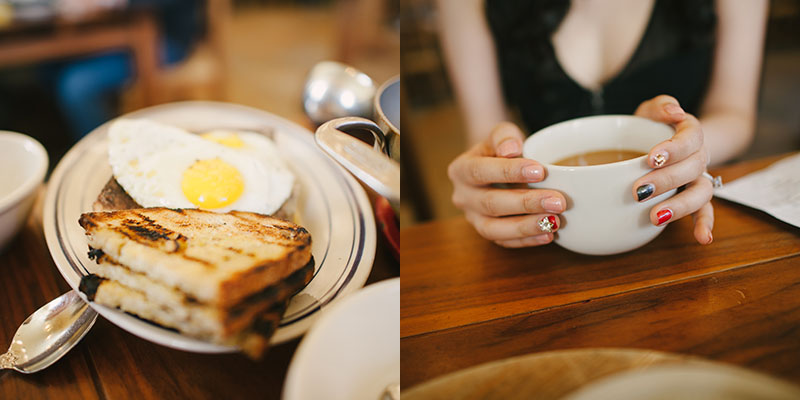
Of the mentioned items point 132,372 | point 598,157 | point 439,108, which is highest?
point 598,157

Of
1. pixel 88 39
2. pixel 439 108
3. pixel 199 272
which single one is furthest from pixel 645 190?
pixel 439 108

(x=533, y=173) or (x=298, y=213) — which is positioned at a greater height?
(x=533, y=173)

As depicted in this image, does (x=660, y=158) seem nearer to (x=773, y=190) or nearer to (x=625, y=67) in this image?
(x=773, y=190)

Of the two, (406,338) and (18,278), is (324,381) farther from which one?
(18,278)

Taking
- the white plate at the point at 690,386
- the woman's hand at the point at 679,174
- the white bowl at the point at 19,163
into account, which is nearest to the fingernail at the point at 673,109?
the woman's hand at the point at 679,174

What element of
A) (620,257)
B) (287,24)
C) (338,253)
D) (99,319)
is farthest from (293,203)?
(287,24)

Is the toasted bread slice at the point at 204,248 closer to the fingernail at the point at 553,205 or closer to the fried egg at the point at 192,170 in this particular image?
the fried egg at the point at 192,170

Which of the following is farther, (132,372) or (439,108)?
(439,108)
